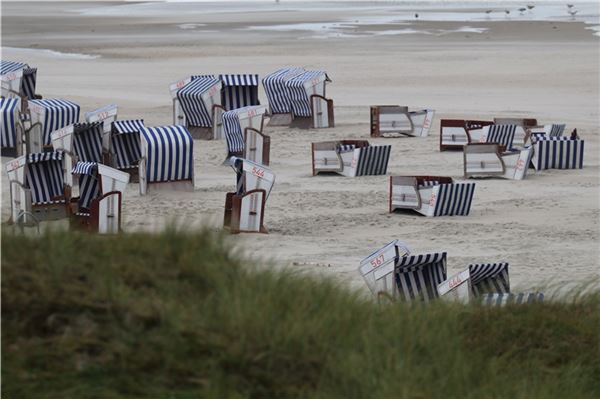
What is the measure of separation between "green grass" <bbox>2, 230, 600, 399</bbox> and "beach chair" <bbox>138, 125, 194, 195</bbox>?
12.0m

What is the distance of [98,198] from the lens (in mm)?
14859

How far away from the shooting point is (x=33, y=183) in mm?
16453

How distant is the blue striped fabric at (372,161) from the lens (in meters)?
20.5

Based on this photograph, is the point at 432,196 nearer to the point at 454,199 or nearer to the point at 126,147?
the point at 454,199

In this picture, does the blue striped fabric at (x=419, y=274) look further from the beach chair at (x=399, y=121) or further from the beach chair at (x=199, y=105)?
the beach chair at (x=199, y=105)

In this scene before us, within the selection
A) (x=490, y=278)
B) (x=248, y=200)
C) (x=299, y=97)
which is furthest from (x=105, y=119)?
(x=490, y=278)

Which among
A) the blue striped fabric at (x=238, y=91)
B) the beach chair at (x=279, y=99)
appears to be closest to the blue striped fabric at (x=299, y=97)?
the beach chair at (x=279, y=99)

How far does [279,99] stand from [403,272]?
1767cm

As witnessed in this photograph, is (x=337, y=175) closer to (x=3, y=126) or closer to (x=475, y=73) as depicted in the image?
(x=3, y=126)

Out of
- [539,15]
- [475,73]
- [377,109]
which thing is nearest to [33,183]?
[377,109]

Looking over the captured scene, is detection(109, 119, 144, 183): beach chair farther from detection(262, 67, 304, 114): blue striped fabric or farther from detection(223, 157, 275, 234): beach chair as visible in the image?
detection(262, 67, 304, 114): blue striped fabric

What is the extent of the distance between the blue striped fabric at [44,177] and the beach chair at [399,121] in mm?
10241

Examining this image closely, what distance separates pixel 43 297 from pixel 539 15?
76.5 metres

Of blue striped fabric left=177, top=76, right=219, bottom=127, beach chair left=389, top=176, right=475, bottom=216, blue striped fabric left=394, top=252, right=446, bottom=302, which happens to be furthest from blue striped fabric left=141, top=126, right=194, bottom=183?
blue striped fabric left=394, top=252, right=446, bottom=302
